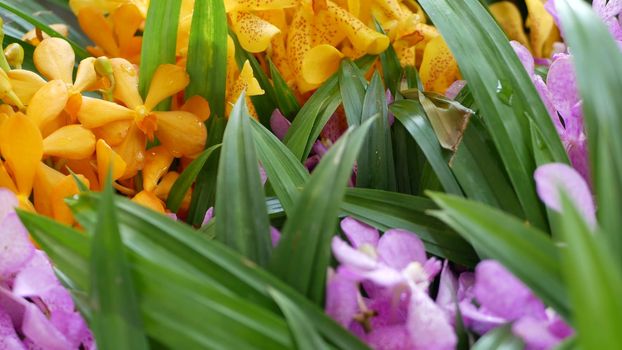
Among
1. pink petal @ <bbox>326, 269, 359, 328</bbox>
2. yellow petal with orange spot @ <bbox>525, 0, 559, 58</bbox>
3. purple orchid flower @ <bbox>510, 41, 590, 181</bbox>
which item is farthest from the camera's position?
yellow petal with orange spot @ <bbox>525, 0, 559, 58</bbox>

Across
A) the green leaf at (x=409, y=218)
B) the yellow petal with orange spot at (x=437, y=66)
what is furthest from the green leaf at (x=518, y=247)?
the yellow petal with orange spot at (x=437, y=66)

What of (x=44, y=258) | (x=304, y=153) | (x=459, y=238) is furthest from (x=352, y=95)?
(x=44, y=258)

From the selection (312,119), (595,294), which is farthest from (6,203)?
(595,294)

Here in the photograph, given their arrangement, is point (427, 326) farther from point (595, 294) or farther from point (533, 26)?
point (533, 26)

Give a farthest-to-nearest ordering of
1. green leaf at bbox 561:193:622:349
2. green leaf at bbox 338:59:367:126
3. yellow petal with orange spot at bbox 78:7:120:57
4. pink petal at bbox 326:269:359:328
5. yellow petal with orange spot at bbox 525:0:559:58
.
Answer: yellow petal with orange spot at bbox 525:0:559:58
yellow petal with orange spot at bbox 78:7:120:57
green leaf at bbox 338:59:367:126
pink petal at bbox 326:269:359:328
green leaf at bbox 561:193:622:349

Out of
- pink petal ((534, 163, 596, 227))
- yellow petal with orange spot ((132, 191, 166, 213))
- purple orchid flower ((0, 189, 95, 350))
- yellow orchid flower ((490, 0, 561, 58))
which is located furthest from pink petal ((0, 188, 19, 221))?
yellow orchid flower ((490, 0, 561, 58))

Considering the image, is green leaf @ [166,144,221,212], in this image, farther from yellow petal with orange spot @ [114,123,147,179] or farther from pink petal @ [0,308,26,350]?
pink petal @ [0,308,26,350]

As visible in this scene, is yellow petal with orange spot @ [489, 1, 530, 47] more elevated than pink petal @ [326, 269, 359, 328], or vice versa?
yellow petal with orange spot @ [489, 1, 530, 47]
